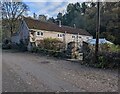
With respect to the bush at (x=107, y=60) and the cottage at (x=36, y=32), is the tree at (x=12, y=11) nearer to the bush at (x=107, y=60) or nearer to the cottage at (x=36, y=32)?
the cottage at (x=36, y=32)

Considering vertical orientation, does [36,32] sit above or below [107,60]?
above

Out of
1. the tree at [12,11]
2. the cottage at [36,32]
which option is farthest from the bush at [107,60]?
the tree at [12,11]

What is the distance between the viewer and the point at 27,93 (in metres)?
7.30

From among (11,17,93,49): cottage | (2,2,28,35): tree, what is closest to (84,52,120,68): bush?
(11,17,93,49): cottage

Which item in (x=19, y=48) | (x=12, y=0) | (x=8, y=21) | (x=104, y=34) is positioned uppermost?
(x=12, y=0)

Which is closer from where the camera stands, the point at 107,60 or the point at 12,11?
the point at 107,60

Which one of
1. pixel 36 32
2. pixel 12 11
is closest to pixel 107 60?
pixel 36 32

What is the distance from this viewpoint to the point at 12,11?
54.6 metres

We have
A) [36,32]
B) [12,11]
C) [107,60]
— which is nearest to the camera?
[107,60]

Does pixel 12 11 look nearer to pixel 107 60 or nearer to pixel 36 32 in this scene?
pixel 36 32

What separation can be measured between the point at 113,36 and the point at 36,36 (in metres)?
14.2

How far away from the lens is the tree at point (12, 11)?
53875 mm

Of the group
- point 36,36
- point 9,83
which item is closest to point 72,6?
point 36,36

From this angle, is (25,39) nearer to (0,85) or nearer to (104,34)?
(104,34)
